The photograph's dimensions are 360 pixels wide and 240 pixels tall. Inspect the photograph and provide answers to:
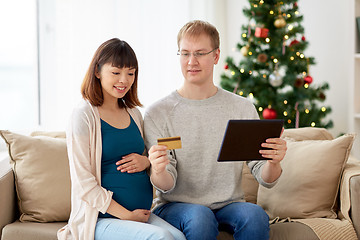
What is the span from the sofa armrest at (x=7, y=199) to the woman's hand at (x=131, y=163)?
59 centimetres

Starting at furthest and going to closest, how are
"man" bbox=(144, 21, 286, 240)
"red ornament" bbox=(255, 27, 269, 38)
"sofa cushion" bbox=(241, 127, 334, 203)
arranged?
1. "red ornament" bbox=(255, 27, 269, 38)
2. "sofa cushion" bbox=(241, 127, 334, 203)
3. "man" bbox=(144, 21, 286, 240)

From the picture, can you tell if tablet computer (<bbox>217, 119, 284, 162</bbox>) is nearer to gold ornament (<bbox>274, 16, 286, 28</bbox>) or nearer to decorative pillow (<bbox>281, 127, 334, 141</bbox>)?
decorative pillow (<bbox>281, 127, 334, 141</bbox>)

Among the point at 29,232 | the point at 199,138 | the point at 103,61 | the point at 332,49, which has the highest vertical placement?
the point at 332,49

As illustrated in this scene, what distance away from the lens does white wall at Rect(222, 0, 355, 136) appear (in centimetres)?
404

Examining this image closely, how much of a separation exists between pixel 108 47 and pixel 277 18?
214cm

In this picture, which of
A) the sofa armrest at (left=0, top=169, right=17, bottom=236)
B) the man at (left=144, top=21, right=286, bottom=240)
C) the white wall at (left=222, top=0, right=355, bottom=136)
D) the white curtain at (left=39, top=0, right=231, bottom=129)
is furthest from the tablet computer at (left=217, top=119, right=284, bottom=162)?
the white wall at (left=222, top=0, right=355, bottom=136)

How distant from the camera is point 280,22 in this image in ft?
11.7

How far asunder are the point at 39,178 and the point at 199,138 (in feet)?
2.55

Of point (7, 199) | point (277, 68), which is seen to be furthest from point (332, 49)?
point (7, 199)

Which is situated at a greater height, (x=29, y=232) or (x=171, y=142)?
(x=171, y=142)

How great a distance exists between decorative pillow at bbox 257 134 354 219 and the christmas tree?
1.40 meters


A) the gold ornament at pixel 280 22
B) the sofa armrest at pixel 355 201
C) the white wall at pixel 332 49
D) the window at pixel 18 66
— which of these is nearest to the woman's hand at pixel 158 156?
the sofa armrest at pixel 355 201

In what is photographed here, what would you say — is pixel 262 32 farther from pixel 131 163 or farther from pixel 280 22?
pixel 131 163

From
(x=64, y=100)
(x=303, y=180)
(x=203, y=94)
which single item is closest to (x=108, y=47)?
(x=203, y=94)
